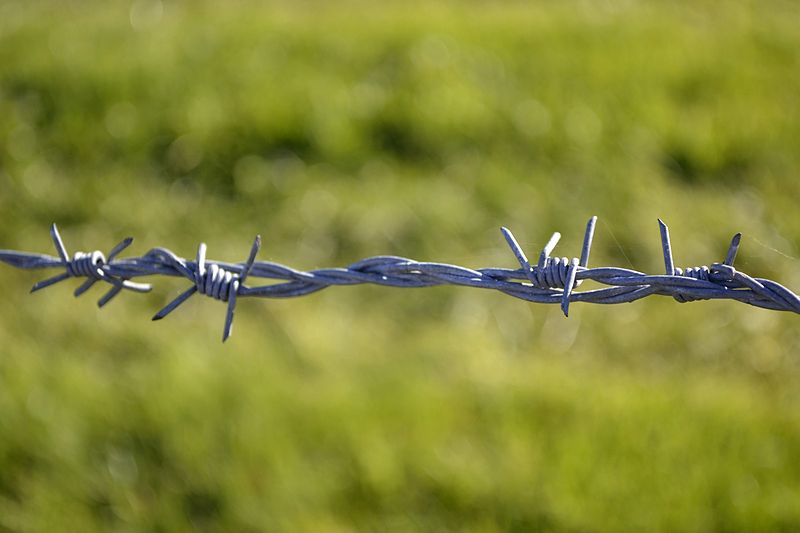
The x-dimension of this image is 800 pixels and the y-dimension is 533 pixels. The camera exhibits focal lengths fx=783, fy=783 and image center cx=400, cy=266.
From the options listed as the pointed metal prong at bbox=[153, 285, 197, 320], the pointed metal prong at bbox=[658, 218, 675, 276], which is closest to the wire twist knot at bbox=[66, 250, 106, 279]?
the pointed metal prong at bbox=[153, 285, 197, 320]

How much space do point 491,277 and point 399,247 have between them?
216 centimetres

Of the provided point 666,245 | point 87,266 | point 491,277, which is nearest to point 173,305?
point 87,266

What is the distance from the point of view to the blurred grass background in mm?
2297

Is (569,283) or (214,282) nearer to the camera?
(569,283)

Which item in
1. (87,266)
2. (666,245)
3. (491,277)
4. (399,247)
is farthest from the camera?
(399,247)

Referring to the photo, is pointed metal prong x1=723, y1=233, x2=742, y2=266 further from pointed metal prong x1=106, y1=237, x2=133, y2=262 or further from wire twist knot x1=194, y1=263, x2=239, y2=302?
pointed metal prong x1=106, y1=237, x2=133, y2=262

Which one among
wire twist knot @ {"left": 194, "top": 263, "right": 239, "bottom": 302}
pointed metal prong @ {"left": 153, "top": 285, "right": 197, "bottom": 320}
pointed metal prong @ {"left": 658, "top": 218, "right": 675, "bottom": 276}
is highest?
pointed metal prong @ {"left": 658, "top": 218, "right": 675, "bottom": 276}

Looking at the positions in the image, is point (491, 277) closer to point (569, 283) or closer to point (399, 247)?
point (569, 283)

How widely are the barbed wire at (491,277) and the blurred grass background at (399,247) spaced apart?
943 millimetres

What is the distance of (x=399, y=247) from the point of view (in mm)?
3424

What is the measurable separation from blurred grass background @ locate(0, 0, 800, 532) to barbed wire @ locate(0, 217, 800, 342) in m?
0.94

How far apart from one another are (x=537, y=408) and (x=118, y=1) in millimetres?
4210

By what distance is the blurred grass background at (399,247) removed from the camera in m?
2.30

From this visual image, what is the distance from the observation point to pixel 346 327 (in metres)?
3.11
